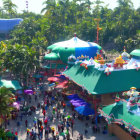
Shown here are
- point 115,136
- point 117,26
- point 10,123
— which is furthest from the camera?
point 117,26

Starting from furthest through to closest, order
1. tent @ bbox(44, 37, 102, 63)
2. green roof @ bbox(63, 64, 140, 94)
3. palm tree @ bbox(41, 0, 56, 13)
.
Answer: palm tree @ bbox(41, 0, 56, 13) < tent @ bbox(44, 37, 102, 63) < green roof @ bbox(63, 64, 140, 94)

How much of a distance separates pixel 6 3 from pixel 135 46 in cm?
4576

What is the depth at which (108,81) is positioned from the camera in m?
25.5

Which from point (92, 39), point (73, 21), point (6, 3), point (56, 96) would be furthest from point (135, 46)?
point (6, 3)

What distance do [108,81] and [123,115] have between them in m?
6.50

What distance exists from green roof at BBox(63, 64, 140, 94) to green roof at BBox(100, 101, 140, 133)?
12.1ft

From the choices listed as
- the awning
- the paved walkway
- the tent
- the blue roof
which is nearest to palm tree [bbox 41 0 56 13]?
the blue roof

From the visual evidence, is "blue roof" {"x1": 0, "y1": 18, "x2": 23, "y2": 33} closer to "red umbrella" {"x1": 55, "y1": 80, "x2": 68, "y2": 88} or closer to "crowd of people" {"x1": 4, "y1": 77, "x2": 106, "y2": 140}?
"red umbrella" {"x1": 55, "y1": 80, "x2": 68, "y2": 88}

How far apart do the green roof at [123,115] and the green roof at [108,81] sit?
3.68 meters

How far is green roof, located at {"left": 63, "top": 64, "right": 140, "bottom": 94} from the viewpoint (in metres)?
24.9

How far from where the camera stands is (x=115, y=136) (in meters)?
21.6

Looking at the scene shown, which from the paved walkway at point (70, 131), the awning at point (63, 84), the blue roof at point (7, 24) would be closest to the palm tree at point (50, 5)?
the blue roof at point (7, 24)

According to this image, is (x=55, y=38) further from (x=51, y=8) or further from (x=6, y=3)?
(x=6, y=3)

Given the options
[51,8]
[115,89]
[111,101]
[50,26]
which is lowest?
[111,101]
